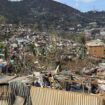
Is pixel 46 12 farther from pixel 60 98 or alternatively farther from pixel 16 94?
pixel 60 98

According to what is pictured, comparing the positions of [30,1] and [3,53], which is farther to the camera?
[30,1]

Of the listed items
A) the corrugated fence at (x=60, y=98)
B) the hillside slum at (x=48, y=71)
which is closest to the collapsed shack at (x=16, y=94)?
the hillside slum at (x=48, y=71)

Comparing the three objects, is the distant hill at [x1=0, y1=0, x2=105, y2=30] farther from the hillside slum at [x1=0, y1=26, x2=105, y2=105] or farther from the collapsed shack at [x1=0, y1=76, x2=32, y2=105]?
the collapsed shack at [x1=0, y1=76, x2=32, y2=105]

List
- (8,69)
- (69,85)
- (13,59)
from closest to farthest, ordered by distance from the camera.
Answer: (69,85) < (8,69) < (13,59)

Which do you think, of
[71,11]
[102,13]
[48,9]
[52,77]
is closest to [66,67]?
[52,77]

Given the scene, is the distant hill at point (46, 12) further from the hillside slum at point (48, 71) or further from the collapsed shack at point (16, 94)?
the collapsed shack at point (16, 94)

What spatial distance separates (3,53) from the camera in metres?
24.1

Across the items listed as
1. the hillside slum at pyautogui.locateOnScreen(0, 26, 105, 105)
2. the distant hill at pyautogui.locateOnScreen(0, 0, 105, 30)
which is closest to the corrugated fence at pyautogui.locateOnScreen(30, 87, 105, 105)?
the hillside slum at pyautogui.locateOnScreen(0, 26, 105, 105)

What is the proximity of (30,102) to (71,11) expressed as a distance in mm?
106654

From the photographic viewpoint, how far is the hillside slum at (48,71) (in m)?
11.4

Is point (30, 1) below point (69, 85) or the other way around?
the other way around

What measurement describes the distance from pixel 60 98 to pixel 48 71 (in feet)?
23.6

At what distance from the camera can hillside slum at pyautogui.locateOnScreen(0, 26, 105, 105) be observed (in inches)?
450

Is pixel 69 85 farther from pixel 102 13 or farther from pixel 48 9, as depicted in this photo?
pixel 102 13
